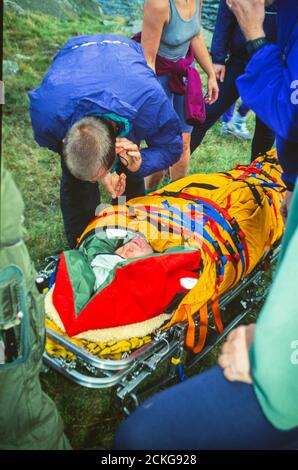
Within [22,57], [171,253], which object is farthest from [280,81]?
[22,57]

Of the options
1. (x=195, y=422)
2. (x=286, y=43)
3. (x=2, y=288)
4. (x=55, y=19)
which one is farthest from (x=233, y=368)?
(x=55, y=19)

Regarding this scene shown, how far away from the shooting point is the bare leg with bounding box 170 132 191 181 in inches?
137

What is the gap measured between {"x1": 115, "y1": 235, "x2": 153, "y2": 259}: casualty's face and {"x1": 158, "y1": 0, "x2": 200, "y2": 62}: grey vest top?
1371 millimetres

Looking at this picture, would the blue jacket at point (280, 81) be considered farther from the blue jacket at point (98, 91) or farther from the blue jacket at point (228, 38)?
the blue jacket at point (228, 38)

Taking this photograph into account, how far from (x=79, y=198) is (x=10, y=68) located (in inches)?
146

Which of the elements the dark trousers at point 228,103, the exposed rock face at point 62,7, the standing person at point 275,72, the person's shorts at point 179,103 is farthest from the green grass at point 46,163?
the standing person at point 275,72

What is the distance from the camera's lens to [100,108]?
2191 mm

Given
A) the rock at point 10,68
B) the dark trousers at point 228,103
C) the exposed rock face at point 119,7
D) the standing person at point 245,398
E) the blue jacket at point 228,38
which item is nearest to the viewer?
the standing person at point 245,398

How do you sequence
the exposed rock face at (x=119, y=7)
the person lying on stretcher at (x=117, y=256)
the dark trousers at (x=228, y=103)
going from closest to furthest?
the person lying on stretcher at (x=117, y=256), the dark trousers at (x=228, y=103), the exposed rock face at (x=119, y=7)

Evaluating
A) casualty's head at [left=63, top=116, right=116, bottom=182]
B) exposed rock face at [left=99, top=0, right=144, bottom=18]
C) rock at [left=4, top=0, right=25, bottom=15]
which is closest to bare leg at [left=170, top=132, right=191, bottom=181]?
casualty's head at [left=63, top=116, right=116, bottom=182]

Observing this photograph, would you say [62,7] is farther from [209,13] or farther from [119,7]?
[209,13]

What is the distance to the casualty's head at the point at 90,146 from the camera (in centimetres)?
214
